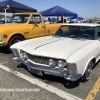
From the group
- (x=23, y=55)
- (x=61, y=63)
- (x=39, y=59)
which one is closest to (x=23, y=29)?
(x=23, y=55)

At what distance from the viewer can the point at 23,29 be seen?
6.19 metres

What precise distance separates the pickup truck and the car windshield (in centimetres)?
204

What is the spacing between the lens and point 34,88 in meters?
3.07

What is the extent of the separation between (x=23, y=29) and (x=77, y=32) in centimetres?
271

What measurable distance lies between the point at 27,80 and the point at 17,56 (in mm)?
788

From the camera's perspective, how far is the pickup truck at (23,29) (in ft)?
18.4

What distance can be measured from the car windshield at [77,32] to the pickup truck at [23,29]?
6.69 feet

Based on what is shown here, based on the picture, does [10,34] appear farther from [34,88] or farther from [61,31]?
[34,88]

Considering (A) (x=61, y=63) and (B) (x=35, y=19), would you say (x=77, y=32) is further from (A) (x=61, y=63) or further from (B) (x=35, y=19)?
(B) (x=35, y=19)

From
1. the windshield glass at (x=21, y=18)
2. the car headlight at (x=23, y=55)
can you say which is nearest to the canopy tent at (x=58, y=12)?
the windshield glass at (x=21, y=18)

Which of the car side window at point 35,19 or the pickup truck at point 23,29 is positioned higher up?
the car side window at point 35,19

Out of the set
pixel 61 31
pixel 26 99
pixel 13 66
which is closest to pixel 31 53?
pixel 26 99

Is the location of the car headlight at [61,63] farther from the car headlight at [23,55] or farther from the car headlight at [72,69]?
the car headlight at [23,55]

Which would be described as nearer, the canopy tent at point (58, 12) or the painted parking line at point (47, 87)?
the painted parking line at point (47, 87)
